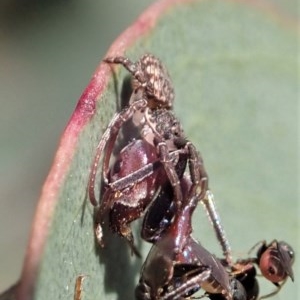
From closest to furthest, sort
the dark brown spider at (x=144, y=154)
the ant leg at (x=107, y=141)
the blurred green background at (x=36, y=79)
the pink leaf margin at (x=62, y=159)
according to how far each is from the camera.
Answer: the pink leaf margin at (x=62, y=159) → the ant leg at (x=107, y=141) → the dark brown spider at (x=144, y=154) → the blurred green background at (x=36, y=79)

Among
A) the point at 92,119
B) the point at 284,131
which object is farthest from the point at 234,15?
the point at 92,119

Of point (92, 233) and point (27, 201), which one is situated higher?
point (27, 201)

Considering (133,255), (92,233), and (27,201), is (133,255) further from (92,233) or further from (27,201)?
(27,201)

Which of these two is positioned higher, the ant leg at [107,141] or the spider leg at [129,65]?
the spider leg at [129,65]

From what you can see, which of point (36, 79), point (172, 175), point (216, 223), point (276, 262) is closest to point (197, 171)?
point (172, 175)

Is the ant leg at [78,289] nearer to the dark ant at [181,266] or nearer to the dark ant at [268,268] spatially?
the dark ant at [181,266]

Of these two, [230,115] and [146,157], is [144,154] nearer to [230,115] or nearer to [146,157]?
[146,157]

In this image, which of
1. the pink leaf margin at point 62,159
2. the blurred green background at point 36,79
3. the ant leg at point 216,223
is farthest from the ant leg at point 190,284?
the blurred green background at point 36,79

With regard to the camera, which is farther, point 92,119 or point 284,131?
point 284,131
